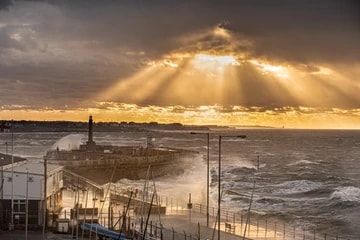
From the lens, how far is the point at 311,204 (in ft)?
229

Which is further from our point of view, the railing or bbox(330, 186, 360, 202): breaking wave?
bbox(330, 186, 360, 202): breaking wave

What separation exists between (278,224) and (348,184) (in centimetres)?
4573

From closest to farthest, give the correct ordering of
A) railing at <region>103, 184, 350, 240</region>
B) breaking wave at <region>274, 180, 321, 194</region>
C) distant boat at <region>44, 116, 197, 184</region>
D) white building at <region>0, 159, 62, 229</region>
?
white building at <region>0, 159, 62, 229</region> < railing at <region>103, 184, 350, 240</region> < breaking wave at <region>274, 180, 321, 194</region> < distant boat at <region>44, 116, 197, 184</region>

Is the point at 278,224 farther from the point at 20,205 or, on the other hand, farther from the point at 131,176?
the point at 131,176

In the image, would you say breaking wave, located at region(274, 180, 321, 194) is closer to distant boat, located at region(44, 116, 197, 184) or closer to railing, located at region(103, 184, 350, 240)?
distant boat, located at region(44, 116, 197, 184)

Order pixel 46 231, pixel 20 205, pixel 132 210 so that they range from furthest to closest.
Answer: pixel 132 210
pixel 20 205
pixel 46 231

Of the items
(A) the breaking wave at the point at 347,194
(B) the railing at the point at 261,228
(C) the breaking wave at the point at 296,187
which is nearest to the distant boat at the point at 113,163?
(C) the breaking wave at the point at 296,187

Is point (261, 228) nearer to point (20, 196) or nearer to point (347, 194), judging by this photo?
point (20, 196)

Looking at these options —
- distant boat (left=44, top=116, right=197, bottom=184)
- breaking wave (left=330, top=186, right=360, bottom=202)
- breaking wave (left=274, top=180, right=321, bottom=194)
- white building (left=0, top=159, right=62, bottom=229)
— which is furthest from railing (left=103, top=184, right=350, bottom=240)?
distant boat (left=44, top=116, right=197, bottom=184)

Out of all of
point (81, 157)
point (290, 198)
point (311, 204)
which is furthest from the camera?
point (81, 157)

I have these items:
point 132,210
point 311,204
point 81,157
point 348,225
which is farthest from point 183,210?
point 81,157

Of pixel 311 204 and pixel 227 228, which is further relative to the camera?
pixel 311 204

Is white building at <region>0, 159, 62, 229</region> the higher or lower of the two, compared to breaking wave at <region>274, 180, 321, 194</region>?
higher

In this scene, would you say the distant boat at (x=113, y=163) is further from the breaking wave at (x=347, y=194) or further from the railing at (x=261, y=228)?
the railing at (x=261, y=228)
